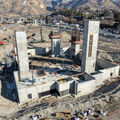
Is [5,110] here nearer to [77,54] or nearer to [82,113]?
[82,113]

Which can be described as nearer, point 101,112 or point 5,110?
point 101,112

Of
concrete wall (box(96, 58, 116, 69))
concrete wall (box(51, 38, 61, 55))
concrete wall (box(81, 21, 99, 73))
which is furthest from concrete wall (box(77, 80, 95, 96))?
concrete wall (box(51, 38, 61, 55))

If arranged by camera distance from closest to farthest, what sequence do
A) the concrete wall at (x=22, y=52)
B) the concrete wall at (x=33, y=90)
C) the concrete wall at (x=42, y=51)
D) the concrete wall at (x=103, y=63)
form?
the concrete wall at (x=33, y=90), the concrete wall at (x=22, y=52), the concrete wall at (x=103, y=63), the concrete wall at (x=42, y=51)

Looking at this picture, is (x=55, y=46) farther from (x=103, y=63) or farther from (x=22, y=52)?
(x=22, y=52)

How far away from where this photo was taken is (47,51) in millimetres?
50531

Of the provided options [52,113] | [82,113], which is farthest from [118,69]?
[52,113]

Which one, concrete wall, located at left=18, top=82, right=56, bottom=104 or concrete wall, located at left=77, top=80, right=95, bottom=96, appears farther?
concrete wall, located at left=77, top=80, right=95, bottom=96

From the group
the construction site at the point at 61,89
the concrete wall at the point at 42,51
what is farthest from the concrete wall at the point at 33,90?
the concrete wall at the point at 42,51

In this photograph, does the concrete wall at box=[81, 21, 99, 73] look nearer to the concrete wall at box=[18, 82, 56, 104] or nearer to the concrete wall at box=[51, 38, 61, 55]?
the concrete wall at box=[18, 82, 56, 104]

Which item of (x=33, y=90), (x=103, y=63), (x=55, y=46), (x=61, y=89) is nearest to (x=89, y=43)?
(x=103, y=63)

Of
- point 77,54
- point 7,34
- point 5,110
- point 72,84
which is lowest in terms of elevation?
point 5,110

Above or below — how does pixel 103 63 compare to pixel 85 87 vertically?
above

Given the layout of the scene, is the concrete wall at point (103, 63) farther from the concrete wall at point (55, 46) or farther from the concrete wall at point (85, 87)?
the concrete wall at point (55, 46)

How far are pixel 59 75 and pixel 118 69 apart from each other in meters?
16.4
